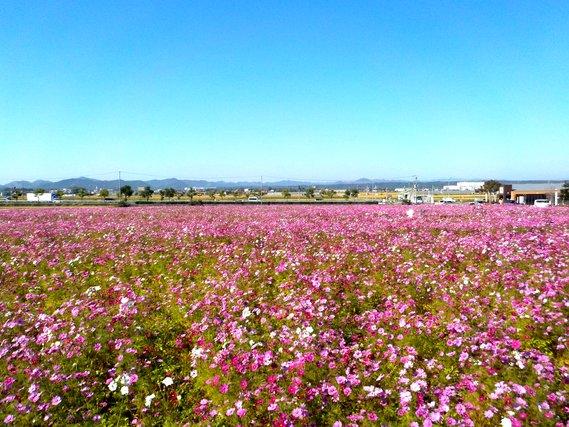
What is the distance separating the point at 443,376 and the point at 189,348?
138 inches

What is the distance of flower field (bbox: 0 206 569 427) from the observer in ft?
13.6

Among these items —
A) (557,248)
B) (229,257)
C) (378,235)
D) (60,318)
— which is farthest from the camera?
(378,235)

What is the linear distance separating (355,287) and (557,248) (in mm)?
4794

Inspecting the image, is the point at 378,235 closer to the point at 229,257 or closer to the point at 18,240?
the point at 229,257

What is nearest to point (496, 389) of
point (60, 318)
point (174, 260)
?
point (60, 318)

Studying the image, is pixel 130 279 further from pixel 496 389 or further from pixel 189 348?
pixel 496 389

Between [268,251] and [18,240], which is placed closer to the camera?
[268,251]

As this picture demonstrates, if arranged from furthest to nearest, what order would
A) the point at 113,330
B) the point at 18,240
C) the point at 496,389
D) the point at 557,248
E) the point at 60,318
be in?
1. the point at 18,240
2. the point at 557,248
3. the point at 60,318
4. the point at 113,330
5. the point at 496,389

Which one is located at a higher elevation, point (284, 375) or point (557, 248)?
point (557, 248)

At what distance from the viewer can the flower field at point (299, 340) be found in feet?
13.6

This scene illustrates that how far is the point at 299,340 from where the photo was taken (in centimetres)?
524

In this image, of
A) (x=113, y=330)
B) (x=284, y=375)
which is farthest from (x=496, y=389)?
(x=113, y=330)

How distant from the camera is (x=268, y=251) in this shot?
1097cm

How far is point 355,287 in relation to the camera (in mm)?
7797
